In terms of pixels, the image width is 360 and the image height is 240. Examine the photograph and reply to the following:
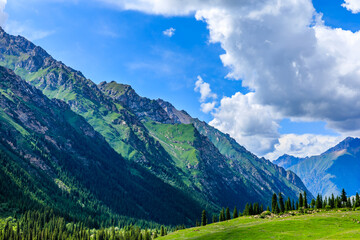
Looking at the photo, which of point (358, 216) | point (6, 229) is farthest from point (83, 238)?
point (358, 216)

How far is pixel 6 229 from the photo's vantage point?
638 ft

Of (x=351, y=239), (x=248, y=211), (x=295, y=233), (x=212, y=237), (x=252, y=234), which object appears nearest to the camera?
(x=351, y=239)

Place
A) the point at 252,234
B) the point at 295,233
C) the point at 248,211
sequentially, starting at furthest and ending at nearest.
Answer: the point at 248,211 → the point at 252,234 → the point at 295,233

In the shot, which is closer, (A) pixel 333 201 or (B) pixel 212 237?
(B) pixel 212 237

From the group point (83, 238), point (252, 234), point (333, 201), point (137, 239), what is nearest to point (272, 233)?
point (252, 234)

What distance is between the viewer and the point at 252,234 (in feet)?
329

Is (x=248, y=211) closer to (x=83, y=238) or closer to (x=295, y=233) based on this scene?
(x=295, y=233)

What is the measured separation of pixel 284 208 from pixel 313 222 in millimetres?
72497

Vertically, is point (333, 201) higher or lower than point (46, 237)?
higher

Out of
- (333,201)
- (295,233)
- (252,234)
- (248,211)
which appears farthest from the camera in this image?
(248,211)

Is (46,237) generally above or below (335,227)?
below

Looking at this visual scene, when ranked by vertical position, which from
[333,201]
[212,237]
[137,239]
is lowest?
[137,239]

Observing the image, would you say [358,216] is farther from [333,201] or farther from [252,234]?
[333,201]

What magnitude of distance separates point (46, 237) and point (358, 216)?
188 meters
